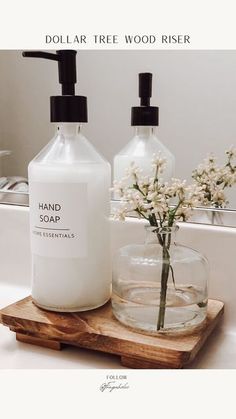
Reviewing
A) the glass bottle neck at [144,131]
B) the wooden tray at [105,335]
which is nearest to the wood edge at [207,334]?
the wooden tray at [105,335]

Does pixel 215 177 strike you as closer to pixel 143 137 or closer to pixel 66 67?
pixel 143 137

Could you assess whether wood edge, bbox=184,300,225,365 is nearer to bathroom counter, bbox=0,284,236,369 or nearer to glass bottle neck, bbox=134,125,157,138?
bathroom counter, bbox=0,284,236,369

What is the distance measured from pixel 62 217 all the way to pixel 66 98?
0.39 feet

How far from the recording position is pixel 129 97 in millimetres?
606

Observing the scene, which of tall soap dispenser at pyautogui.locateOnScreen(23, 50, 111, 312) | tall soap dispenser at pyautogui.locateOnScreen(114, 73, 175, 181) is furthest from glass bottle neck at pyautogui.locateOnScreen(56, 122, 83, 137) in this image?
tall soap dispenser at pyautogui.locateOnScreen(114, 73, 175, 181)

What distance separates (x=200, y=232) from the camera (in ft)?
1.77

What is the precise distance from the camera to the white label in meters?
0.46

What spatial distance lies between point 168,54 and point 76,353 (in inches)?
15.0

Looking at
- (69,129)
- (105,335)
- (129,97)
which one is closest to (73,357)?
(105,335)

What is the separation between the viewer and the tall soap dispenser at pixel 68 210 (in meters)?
0.46

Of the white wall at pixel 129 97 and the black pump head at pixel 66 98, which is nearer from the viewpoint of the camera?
the black pump head at pixel 66 98

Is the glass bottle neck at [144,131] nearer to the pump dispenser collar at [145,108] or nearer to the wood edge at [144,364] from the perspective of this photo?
the pump dispenser collar at [145,108]

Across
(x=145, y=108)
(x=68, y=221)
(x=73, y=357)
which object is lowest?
(x=73, y=357)
